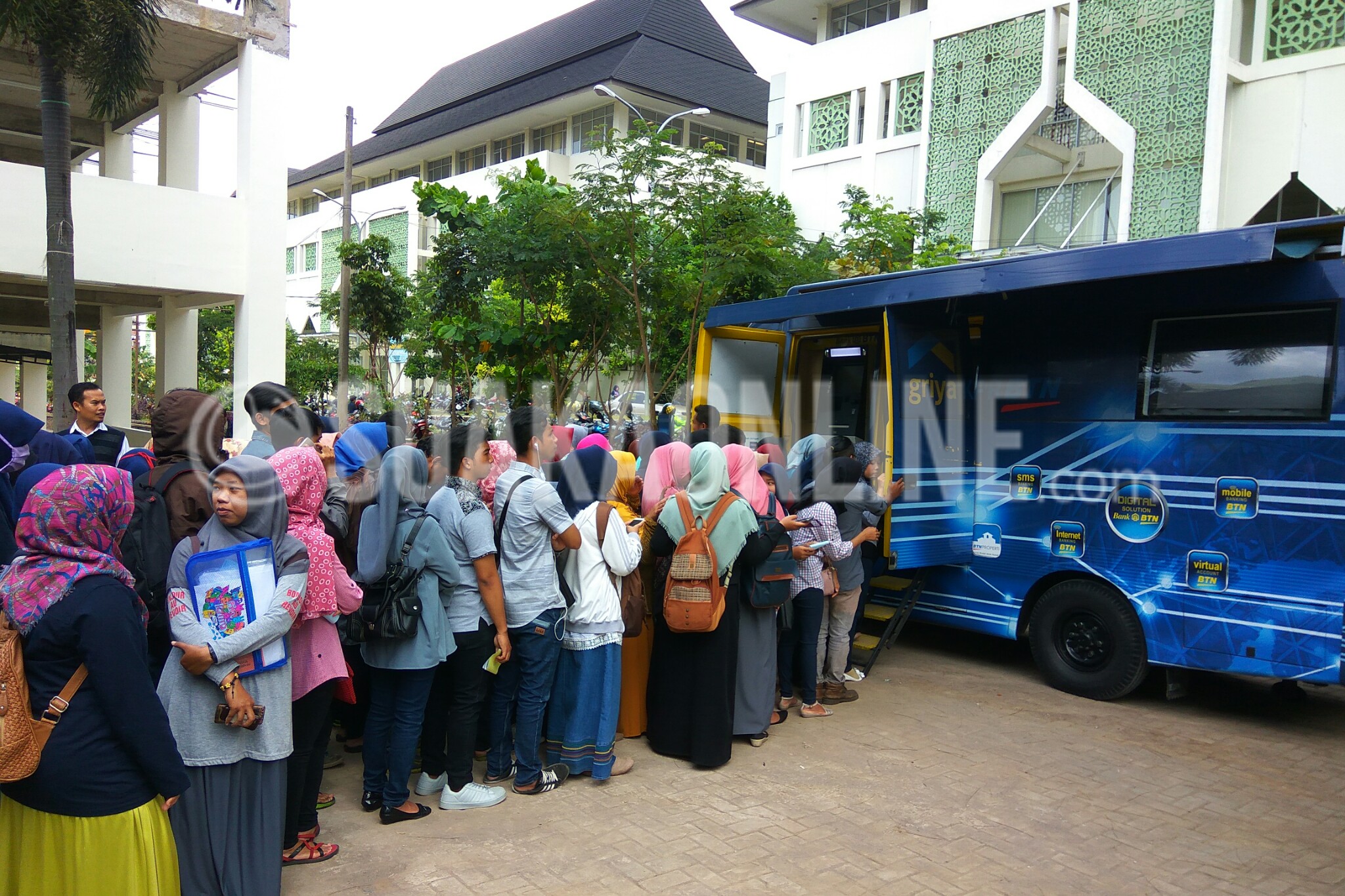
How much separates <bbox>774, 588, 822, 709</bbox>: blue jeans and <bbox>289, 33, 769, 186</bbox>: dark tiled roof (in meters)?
28.6

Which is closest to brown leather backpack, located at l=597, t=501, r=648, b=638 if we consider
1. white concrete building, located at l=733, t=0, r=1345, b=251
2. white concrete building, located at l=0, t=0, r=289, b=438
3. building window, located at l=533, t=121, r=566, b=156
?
white concrete building, located at l=733, t=0, r=1345, b=251

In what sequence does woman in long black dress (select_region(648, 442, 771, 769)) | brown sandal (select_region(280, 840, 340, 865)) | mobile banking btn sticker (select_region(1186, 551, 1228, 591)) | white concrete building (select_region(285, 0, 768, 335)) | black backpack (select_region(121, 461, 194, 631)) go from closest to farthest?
1. black backpack (select_region(121, 461, 194, 631))
2. brown sandal (select_region(280, 840, 340, 865))
3. woman in long black dress (select_region(648, 442, 771, 769))
4. mobile banking btn sticker (select_region(1186, 551, 1228, 591))
5. white concrete building (select_region(285, 0, 768, 335))

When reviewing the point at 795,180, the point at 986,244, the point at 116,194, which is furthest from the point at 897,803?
the point at 795,180

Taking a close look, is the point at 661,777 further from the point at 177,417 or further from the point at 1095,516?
the point at 1095,516

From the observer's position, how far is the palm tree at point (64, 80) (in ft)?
27.8

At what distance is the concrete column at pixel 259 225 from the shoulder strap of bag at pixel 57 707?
10.6 meters

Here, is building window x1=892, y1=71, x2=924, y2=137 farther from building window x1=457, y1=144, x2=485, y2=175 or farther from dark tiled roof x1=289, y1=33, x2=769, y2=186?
building window x1=457, y1=144, x2=485, y2=175

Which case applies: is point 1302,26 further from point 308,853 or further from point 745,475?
point 308,853

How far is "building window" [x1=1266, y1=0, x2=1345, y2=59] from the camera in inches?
513

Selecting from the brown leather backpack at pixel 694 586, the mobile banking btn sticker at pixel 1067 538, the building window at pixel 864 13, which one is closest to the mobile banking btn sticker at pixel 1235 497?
the mobile banking btn sticker at pixel 1067 538

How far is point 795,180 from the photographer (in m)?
22.3

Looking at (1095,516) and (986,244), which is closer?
(1095,516)

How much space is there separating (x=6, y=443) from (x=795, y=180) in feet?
65.2

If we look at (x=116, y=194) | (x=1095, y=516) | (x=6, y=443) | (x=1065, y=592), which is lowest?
(x=1065, y=592)
